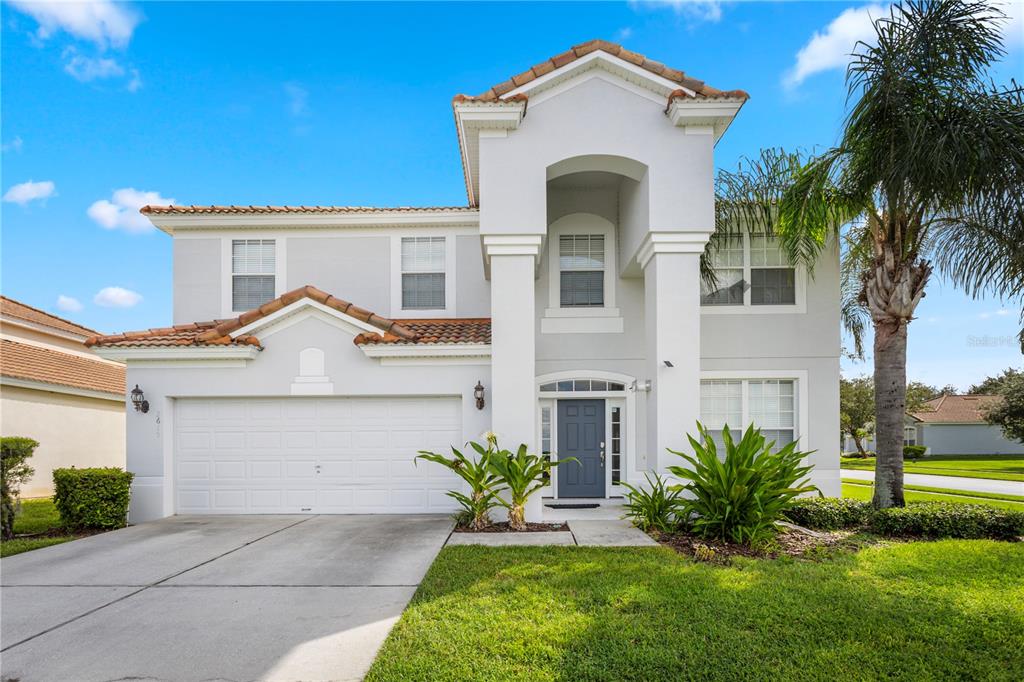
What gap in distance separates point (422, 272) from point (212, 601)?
8.23m

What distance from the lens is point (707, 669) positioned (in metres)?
4.20

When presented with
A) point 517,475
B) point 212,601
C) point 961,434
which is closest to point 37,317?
point 212,601

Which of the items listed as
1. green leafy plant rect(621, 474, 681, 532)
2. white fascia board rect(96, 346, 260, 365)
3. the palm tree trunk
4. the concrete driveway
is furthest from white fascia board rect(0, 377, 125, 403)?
the palm tree trunk

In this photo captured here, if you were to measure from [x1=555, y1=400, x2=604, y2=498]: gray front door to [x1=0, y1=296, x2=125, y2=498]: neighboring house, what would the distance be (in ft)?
44.8

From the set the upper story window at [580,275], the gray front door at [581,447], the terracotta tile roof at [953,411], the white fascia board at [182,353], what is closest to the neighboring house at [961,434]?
the terracotta tile roof at [953,411]

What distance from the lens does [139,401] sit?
1057 cm

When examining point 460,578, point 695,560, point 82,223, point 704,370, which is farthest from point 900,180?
point 82,223

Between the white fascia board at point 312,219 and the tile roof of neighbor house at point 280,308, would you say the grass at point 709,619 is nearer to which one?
the tile roof of neighbor house at point 280,308

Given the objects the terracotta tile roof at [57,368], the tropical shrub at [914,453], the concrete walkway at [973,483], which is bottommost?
the tropical shrub at [914,453]

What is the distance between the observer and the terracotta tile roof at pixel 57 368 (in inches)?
574

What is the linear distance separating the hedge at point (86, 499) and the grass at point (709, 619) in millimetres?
6795

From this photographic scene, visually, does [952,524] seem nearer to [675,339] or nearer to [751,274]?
[675,339]

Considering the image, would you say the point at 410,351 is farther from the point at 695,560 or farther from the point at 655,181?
the point at 695,560

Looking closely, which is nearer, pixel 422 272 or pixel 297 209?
pixel 297 209
